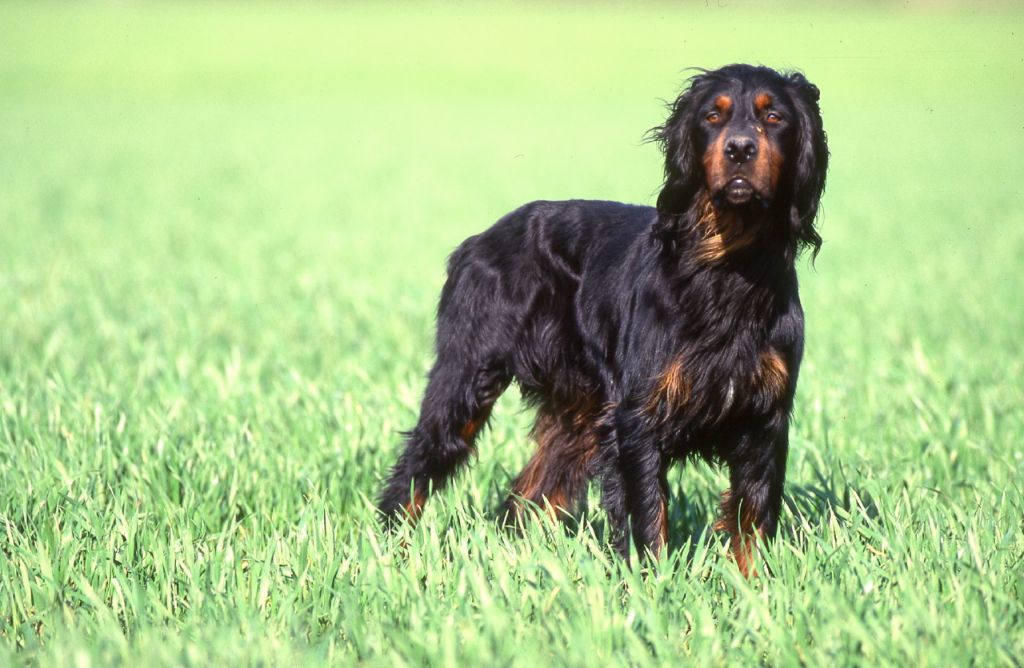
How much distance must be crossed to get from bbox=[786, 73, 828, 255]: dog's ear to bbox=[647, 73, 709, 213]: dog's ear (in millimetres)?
289

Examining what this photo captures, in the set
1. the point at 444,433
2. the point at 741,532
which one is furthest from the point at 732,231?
the point at 444,433

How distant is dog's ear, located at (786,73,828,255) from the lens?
3.48 m

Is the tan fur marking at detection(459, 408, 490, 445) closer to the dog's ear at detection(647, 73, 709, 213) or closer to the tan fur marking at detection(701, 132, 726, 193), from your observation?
the dog's ear at detection(647, 73, 709, 213)

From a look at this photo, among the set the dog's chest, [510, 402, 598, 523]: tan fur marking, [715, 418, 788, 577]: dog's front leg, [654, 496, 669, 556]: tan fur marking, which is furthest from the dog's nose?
[510, 402, 598, 523]: tan fur marking

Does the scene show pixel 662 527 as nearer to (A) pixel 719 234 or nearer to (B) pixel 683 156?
(A) pixel 719 234

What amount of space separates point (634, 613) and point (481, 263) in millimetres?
1741

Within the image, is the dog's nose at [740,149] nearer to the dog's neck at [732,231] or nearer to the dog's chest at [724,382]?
the dog's neck at [732,231]

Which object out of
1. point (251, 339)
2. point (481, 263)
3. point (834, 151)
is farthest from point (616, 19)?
point (481, 263)

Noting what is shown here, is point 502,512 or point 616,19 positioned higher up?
point 616,19

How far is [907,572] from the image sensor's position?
3199 millimetres

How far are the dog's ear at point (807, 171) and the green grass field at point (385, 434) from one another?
22.9 inches

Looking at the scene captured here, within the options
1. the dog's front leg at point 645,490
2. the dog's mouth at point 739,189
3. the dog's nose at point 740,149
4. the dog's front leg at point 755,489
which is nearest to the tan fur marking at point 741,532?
the dog's front leg at point 755,489

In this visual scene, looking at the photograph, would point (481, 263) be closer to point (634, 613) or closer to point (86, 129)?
point (634, 613)

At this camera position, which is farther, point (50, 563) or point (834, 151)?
point (834, 151)
